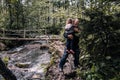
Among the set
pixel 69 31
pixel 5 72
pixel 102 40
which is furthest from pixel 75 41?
pixel 5 72

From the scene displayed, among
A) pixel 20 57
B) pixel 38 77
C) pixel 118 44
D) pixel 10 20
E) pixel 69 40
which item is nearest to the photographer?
pixel 118 44

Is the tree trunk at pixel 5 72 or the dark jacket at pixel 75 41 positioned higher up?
the tree trunk at pixel 5 72

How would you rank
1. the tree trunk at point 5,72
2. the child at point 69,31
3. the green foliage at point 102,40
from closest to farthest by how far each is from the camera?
the tree trunk at point 5,72
the green foliage at point 102,40
the child at point 69,31

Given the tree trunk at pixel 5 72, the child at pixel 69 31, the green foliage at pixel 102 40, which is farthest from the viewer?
the child at pixel 69 31

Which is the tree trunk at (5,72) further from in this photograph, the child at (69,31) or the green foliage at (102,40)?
the child at (69,31)

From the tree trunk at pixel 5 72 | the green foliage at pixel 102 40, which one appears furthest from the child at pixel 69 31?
the tree trunk at pixel 5 72

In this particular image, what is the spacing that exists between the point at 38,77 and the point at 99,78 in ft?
17.9

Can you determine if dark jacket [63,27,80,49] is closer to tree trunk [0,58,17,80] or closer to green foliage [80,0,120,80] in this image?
green foliage [80,0,120,80]

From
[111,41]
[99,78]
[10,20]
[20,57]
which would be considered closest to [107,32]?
[111,41]

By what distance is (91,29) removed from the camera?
689 centimetres

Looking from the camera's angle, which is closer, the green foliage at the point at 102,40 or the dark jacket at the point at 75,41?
the green foliage at the point at 102,40

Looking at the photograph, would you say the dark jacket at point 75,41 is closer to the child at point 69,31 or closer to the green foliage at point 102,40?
the child at point 69,31

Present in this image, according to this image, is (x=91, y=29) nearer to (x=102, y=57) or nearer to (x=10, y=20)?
(x=102, y=57)

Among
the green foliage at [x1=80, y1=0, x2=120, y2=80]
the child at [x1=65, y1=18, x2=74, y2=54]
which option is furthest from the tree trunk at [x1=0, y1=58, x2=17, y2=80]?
the child at [x1=65, y1=18, x2=74, y2=54]
